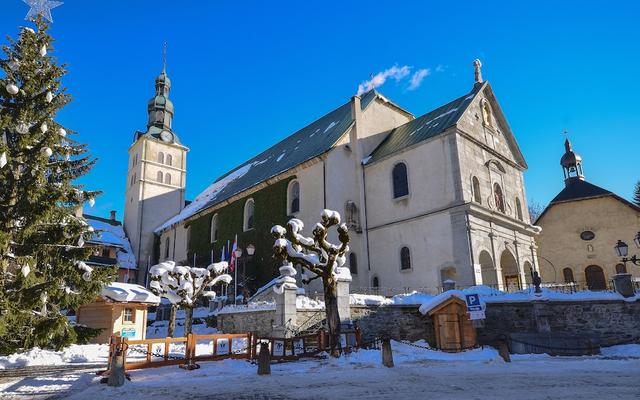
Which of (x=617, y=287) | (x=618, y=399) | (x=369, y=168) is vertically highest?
(x=369, y=168)

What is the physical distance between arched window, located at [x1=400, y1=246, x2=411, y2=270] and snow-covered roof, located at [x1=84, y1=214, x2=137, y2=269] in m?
28.7

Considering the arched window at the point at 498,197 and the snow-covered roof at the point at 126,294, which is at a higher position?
the arched window at the point at 498,197

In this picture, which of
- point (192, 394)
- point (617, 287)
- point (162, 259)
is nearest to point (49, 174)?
point (192, 394)

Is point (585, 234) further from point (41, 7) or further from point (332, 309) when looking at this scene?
point (41, 7)

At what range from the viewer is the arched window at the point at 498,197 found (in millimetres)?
28969

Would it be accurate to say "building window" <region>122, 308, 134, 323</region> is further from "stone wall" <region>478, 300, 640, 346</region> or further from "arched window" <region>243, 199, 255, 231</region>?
"stone wall" <region>478, 300, 640, 346</region>

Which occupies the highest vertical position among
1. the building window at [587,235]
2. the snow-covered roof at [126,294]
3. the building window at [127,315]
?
the building window at [587,235]

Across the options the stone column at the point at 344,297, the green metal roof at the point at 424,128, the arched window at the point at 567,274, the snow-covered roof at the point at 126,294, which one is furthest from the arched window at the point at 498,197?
the snow-covered roof at the point at 126,294

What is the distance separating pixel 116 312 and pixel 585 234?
30663mm

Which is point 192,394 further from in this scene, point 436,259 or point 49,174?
point 436,259

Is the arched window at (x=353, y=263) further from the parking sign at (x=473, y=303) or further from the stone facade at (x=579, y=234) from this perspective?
the stone facade at (x=579, y=234)

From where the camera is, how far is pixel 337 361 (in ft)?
44.6

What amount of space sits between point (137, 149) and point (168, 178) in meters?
4.73

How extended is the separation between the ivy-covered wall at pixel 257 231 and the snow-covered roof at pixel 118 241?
1140cm
